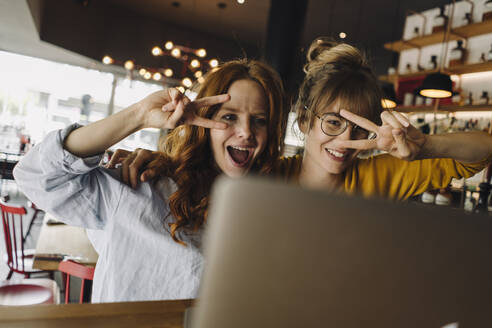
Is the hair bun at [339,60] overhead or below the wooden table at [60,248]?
overhead

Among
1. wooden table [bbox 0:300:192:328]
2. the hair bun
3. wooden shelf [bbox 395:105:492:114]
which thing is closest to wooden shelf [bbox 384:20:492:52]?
wooden shelf [bbox 395:105:492:114]

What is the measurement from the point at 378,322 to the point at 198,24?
742cm

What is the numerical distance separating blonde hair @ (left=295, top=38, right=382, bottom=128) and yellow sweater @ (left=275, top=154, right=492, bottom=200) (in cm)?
19

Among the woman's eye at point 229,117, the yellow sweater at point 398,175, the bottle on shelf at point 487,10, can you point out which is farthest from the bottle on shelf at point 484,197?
the woman's eye at point 229,117

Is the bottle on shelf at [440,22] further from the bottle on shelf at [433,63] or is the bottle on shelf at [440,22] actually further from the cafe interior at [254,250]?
the cafe interior at [254,250]

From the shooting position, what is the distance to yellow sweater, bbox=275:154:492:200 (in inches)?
53.8

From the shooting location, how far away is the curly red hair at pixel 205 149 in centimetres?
109

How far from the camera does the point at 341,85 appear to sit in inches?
52.1

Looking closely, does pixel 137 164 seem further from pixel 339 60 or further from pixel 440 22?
pixel 440 22

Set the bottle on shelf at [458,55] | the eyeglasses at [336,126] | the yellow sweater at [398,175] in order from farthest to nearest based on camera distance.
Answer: the bottle on shelf at [458,55] < the yellow sweater at [398,175] < the eyeglasses at [336,126]

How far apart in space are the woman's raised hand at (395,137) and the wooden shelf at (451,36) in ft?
10.9

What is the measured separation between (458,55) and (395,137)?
3609 mm

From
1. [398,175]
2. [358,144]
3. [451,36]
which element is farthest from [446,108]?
[358,144]

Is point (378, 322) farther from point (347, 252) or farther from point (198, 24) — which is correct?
point (198, 24)
